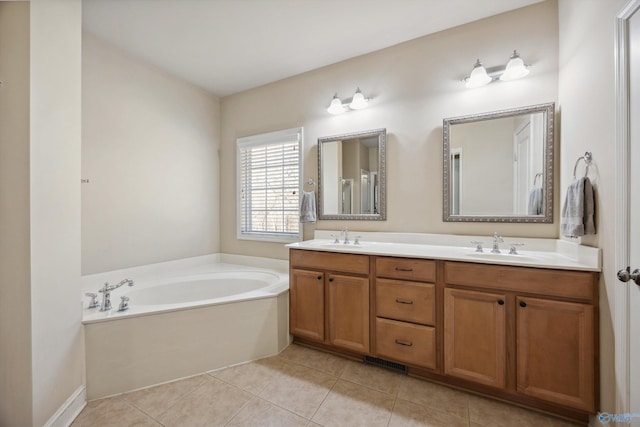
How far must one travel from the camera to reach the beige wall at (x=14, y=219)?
1267mm

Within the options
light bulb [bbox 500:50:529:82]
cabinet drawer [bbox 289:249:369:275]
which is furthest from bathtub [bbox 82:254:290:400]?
light bulb [bbox 500:50:529:82]

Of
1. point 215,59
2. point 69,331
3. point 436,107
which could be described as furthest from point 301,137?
point 69,331

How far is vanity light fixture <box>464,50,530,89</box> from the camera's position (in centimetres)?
181

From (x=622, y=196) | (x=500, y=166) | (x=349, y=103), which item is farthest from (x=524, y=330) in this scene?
(x=349, y=103)

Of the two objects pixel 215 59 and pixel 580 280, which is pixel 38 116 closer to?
pixel 215 59

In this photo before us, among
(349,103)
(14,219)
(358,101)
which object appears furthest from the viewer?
(349,103)

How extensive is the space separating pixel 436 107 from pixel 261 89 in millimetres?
1998

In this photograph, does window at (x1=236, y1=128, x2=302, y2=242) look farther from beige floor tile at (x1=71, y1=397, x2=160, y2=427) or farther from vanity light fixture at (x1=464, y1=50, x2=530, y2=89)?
beige floor tile at (x1=71, y1=397, x2=160, y2=427)

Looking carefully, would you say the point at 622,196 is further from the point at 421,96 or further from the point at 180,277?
the point at 180,277

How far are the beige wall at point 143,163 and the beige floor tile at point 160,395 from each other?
1172 mm

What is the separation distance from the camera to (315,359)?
6.82 ft

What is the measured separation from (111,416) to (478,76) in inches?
130
